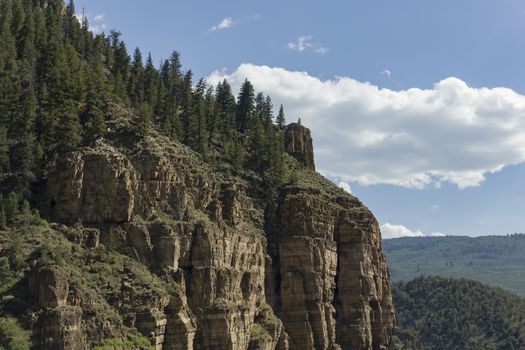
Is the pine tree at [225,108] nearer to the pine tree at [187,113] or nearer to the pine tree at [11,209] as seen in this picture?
the pine tree at [187,113]

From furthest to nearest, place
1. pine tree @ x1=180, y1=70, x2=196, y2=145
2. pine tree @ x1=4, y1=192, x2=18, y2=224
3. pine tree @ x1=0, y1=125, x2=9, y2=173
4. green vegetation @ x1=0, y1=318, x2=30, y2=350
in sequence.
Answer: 1. pine tree @ x1=180, y1=70, x2=196, y2=145
2. pine tree @ x1=0, y1=125, x2=9, y2=173
3. pine tree @ x1=4, y1=192, x2=18, y2=224
4. green vegetation @ x1=0, y1=318, x2=30, y2=350

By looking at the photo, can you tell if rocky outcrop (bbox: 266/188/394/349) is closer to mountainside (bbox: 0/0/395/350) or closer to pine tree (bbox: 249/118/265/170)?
mountainside (bbox: 0/0/395/350)

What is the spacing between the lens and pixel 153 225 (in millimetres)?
82750

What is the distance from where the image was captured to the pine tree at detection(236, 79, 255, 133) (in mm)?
140625

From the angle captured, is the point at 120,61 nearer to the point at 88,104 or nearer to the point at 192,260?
the point at 88,104

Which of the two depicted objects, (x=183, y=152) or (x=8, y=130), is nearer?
(x=8, y=130)

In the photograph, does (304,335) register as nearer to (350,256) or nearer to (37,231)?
(350,256)

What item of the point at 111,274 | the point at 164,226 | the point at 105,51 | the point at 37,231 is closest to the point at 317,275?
the point at 164,226

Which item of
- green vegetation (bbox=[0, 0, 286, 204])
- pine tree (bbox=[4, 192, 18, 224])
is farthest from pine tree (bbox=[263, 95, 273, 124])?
pine tree (bbox=[4, 192, 18, 224])

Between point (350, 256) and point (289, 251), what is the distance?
1304cm

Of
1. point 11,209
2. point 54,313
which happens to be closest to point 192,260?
point 11,209

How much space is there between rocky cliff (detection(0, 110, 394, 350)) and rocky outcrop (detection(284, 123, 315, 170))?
44.3 ft

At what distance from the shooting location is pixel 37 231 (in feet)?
239

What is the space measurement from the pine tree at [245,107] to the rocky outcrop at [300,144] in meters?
7.99
